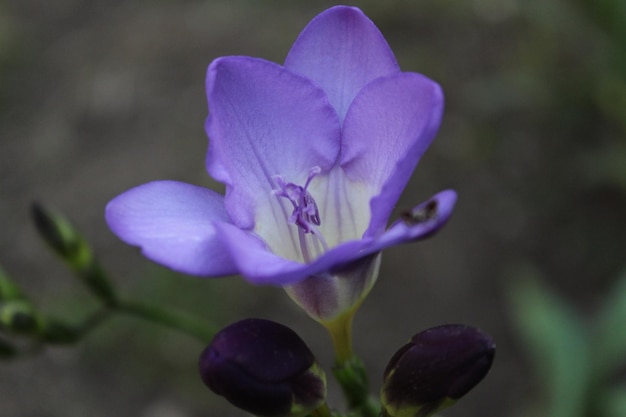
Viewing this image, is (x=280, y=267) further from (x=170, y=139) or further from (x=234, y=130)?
(x=170, y=139)

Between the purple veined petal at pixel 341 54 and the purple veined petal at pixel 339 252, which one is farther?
the purple veined petal at pixel 341 54

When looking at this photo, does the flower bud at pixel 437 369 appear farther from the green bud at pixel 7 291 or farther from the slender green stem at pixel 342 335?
the green bud at pixel 7 291

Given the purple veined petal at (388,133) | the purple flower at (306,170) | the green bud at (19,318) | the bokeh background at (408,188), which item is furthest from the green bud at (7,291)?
the bokeh background at (408,188)

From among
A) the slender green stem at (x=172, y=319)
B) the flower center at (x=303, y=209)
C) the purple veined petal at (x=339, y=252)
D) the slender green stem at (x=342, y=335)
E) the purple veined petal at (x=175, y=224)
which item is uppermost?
the purple veined petal at (x=339, y=252)

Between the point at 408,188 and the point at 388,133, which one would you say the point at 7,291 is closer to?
the point at 388,133

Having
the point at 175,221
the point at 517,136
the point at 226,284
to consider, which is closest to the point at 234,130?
the point at 175,221

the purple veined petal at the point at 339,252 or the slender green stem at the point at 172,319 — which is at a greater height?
the purple veined petal at the point at 339,252

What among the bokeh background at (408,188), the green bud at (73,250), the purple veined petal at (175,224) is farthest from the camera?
the bokeh background at (408,188)

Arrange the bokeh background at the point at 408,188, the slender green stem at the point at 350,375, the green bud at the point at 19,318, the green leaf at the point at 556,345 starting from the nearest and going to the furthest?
1. the slender green stem at the point at 350,375
2. the green bud at the point at 19,318
3. the green leaf at the point at 556,345
4. the bokeh background at the point at 408,188
